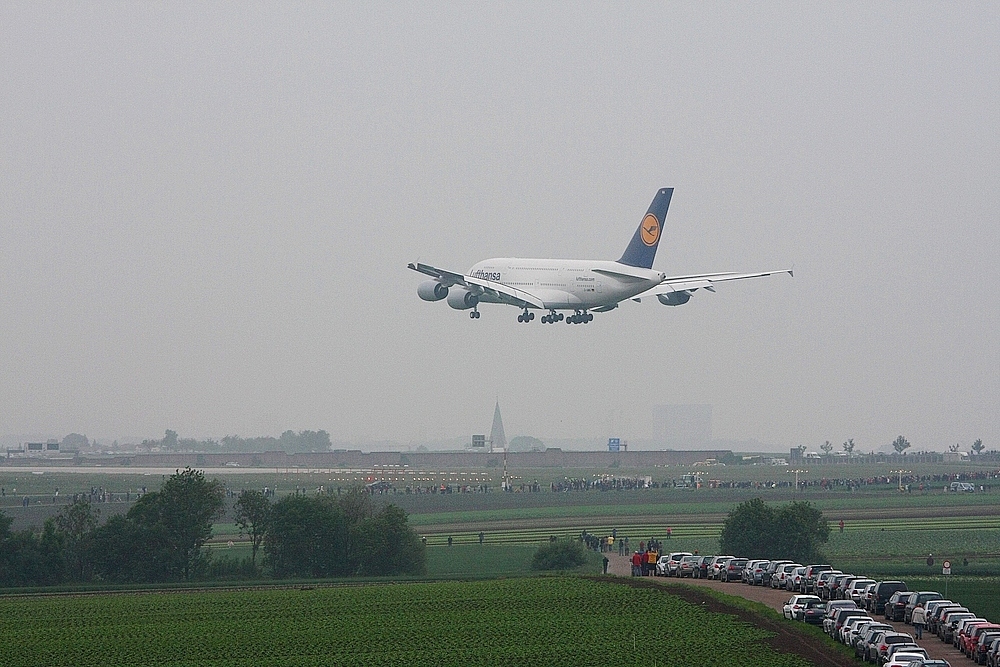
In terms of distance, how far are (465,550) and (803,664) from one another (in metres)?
46.0

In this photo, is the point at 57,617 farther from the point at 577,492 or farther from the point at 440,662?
the point at 577,492

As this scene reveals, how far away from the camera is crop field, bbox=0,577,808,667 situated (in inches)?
1901

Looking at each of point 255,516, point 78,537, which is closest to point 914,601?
point 255,516

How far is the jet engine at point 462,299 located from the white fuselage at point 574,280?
0.84 m

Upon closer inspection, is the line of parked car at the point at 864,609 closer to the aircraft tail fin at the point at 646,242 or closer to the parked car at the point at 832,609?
the parked car at the point at 832,609

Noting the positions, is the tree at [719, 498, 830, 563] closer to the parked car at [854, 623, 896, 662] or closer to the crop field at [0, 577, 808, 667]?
the crop field at [0, 577, 808, 667]

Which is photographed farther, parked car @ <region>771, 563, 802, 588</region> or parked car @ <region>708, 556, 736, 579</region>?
parked car @ <region>708, 556, 736, 579</region>

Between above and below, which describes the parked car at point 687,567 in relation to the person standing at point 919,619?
above

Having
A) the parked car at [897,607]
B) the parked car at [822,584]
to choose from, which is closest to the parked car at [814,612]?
the parked car at [897,607]

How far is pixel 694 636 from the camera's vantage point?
2013 inches

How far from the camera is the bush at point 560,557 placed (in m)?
81.6

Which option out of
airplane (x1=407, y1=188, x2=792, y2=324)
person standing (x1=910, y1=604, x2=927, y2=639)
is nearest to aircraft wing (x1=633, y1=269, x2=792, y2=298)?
airplane (x1=407, y1=188, x2=792, y2=324)

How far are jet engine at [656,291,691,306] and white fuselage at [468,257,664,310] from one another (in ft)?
8.50

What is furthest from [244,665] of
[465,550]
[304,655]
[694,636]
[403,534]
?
[465,550]
